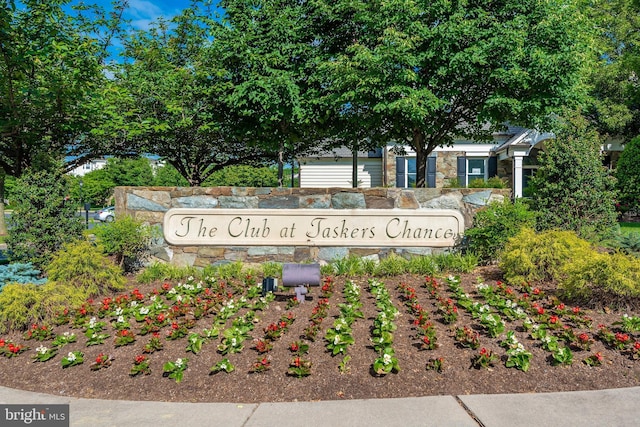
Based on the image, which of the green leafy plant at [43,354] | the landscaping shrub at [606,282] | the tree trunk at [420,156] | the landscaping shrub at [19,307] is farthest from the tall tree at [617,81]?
the green leafy plant at [43,354]

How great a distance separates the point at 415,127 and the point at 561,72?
334 cm

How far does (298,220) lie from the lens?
22.2 feet

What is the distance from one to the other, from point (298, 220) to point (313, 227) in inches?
10.2

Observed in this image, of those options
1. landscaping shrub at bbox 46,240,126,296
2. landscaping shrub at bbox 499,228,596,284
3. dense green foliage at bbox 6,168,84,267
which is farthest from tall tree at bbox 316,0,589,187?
landscaping shrub at bbox 46,240,126,296

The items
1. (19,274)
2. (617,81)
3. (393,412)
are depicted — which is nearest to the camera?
(393,412)

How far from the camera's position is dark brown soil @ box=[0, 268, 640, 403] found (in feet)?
11.0

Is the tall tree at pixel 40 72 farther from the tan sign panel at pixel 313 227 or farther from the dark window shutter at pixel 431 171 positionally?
the dark window shutter at pixel 431 171

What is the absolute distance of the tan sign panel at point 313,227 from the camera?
6.70 metres

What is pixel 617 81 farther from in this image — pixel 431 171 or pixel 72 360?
pixel 72 360

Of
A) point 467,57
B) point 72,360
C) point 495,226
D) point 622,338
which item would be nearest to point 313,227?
point 495,226

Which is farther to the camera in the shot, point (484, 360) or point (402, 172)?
point (402, 172)

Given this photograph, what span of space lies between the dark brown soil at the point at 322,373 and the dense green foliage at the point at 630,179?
1250 centimetres

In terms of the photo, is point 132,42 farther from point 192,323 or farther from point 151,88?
point 192,323

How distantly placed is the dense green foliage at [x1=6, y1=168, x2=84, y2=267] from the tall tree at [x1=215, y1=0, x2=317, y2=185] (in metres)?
5.30
